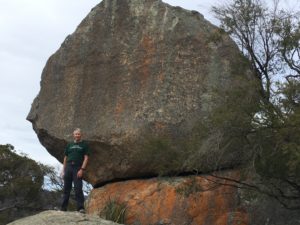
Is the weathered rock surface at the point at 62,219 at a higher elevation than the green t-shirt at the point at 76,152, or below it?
below

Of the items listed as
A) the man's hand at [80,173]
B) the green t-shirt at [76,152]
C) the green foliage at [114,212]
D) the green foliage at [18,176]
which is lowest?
the green foliage at [114,212]

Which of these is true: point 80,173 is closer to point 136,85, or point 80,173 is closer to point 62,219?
point 62,219

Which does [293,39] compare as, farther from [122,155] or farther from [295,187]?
[122,155]

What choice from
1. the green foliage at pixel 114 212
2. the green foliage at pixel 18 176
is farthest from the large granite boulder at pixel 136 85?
the green foliage at pixel 18 176

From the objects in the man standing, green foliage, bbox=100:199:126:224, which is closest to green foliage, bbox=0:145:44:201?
green foliage, bbox=100:199:126:224

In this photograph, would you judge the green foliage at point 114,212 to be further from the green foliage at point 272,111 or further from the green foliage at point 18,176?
the green foliage at point 18,176

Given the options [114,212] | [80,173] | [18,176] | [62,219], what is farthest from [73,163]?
[18,176]

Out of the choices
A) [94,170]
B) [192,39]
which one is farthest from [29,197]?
[192,39]

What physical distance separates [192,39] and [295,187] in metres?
4.46

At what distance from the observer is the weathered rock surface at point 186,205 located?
13.2 meters

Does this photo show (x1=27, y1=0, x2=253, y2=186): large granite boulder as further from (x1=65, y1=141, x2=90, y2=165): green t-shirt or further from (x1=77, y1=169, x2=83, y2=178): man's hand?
(x1=77, y1=169, x2=83, y2=178): man's hand

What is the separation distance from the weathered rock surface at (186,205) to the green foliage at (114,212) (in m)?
0.14

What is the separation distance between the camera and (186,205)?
13.3 meters

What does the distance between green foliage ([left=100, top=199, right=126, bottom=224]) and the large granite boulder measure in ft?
2.78
